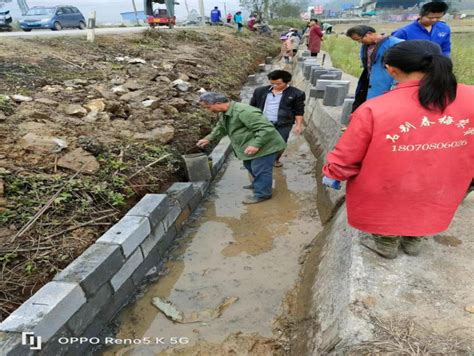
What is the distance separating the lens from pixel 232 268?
3.52 meters

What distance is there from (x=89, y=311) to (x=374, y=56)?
3754 mm

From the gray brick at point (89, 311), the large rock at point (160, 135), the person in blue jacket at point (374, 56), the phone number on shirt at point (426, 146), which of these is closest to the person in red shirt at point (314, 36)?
the person in blue jacket at point (374, 56)

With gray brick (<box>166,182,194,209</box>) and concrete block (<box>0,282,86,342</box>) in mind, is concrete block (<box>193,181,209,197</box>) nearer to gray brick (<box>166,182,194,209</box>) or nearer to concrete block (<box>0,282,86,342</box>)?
gray brick (<box>166,182,194,209</box>)

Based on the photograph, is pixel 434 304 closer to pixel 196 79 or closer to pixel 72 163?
pixel 72 163

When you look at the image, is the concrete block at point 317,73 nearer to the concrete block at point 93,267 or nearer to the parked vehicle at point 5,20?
the concrete block at point 93,267

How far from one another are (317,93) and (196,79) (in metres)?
3.49

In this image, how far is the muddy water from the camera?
2.82 m

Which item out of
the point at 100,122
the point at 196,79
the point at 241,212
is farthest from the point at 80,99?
the point at 196,79

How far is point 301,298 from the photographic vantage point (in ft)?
9.80

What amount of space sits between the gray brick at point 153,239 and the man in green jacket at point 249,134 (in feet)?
4.10

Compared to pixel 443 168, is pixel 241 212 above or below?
below

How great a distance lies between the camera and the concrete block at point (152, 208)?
3.30 meters

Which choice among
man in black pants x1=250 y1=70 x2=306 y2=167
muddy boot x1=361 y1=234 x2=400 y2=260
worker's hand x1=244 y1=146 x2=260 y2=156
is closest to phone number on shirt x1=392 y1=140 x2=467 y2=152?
muddy boot x1=361 y1=234 x2=400 y2=260

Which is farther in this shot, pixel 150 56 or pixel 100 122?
pixel 150 56
